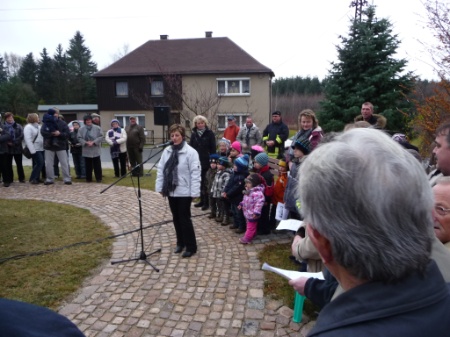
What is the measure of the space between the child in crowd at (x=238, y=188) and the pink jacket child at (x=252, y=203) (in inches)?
8.3

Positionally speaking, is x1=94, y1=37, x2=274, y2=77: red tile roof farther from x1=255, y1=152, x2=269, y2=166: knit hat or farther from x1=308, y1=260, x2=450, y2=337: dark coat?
x1=308, y1=260, x2=450, y2=337: dark coat

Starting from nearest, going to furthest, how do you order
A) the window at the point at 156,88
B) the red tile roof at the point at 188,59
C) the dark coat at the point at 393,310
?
the dark coat at the point at 393,310
the red tile roof at the point at 188,59
the window at the point at 156,88

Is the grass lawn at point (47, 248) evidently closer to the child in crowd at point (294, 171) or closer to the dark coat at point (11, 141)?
the dark coat at point (11, 141)

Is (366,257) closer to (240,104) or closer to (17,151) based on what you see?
(17,151)

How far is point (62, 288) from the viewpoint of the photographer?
160 inches

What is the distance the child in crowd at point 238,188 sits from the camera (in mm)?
5680

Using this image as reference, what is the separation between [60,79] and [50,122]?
48619 mm

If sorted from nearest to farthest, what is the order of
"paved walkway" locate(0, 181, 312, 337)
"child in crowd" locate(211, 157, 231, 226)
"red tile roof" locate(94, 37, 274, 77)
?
"paved walkway" locate(0, 181, 312, 337) < "child in crowd" locate(211, 157, 231, 226) < "red tile roof" locate(94, 37, 274, 77)

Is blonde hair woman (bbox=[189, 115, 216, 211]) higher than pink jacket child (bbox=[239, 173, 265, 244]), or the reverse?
blonde hair woman (bbox=[189, 115, 216, 211])

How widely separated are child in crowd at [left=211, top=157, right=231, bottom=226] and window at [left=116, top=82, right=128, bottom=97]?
86.2 feet

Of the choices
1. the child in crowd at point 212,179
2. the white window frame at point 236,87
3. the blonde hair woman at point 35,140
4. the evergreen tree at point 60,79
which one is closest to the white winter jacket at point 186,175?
the child in crowd at point 212,179

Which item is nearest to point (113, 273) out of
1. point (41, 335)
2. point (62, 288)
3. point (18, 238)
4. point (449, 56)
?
point (62, 288)

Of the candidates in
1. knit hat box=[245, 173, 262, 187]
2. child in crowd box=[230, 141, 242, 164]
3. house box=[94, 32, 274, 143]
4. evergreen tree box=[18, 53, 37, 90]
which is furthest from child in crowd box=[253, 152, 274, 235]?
evergreen tree box=[18, 53, 37, 90]

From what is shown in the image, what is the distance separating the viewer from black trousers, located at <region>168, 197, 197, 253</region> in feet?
16.0
